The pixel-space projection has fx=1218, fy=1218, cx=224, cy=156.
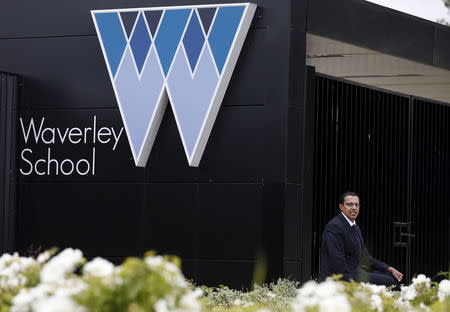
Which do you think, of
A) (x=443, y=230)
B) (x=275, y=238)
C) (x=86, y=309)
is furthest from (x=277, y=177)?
(x=86, y=309)

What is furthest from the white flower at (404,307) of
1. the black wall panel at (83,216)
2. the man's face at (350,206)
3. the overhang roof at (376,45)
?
the black wall panel at (83,216)

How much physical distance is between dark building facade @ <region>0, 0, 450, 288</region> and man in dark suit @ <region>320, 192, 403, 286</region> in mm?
1472

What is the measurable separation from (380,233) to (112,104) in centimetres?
436

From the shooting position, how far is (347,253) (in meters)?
12.1

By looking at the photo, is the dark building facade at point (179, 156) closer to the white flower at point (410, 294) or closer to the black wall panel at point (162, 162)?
the black wall panel at point (162, 162)

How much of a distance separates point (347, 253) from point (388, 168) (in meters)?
4.97

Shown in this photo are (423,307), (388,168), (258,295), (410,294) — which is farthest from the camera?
(388,168)

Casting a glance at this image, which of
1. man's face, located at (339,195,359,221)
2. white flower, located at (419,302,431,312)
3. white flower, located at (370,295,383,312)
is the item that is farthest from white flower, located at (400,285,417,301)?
man's face, located at (339,195,359,221)

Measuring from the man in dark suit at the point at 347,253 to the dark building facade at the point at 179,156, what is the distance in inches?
58.0

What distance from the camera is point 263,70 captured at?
13.8m

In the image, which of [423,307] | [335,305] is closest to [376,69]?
[423,307]

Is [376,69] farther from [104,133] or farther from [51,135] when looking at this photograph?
[51,135]

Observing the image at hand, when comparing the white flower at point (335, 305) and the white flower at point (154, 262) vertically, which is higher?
the white flower at point (154, 262)

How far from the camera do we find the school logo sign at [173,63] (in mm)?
13852
